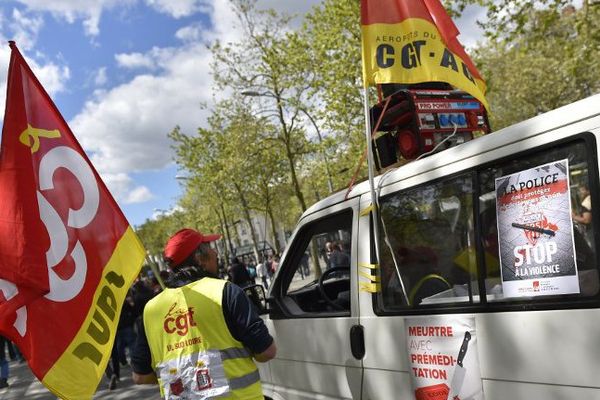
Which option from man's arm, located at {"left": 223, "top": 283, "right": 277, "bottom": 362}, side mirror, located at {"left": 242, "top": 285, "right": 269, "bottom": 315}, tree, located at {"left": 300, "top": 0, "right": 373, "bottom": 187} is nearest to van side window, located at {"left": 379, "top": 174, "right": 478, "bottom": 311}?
man's arm, located at {"left": 223, "top": 283, "right": 277, "bottom": 362}

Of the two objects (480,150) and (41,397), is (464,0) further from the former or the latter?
(41,397)

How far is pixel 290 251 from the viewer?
11.2 ft

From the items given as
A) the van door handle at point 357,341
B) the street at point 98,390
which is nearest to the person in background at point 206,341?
the van door handle at point 357,341

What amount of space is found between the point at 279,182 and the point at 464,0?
57.7ft

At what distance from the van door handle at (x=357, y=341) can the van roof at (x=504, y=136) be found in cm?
72

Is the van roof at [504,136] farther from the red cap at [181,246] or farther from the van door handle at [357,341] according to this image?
the red cap at [181,246]

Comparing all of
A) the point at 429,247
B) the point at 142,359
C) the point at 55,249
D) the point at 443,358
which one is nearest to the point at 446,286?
the point at 429,247

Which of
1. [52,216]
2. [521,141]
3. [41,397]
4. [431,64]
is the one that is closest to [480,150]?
[521,141]

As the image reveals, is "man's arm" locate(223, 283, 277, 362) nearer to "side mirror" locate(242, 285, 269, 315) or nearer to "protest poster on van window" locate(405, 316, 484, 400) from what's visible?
"protest poster on van window" locate(405, 316, 484, 400)

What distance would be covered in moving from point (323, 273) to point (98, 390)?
6.24 metres

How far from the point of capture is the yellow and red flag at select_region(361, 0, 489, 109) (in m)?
2.97

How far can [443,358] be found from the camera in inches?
87.7

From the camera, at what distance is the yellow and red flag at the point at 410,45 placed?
117 inches

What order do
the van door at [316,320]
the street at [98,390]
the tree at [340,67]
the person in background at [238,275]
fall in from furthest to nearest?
the tree at [340,67]
the person in background at [238,275]
the street at [98,390]
the van door at [316,320]
